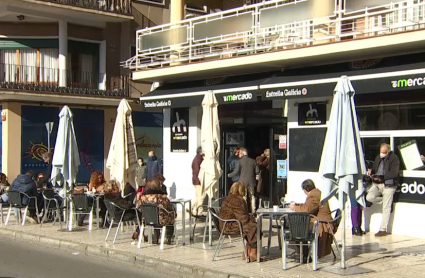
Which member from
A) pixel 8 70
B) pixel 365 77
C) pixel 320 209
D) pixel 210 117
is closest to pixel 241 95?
pixel 210 117

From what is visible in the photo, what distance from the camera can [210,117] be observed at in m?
12.1

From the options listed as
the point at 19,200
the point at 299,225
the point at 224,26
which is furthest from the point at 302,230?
the point at 19,200

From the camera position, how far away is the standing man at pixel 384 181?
12117 mm

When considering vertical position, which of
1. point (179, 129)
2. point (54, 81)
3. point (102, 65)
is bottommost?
point (179, 129)

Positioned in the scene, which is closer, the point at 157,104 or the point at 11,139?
the point at 157,104

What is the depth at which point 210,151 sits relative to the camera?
468 inches

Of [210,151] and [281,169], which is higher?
[210,151]

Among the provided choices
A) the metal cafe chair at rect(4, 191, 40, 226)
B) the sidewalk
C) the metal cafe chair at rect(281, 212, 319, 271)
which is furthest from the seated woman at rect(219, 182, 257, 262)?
the metal cafe chair at rect(4, 191, 40, 226)

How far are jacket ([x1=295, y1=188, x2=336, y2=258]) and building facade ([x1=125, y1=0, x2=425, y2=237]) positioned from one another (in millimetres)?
3370

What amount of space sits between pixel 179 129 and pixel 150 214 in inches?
285

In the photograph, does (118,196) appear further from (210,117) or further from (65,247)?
(210,117)

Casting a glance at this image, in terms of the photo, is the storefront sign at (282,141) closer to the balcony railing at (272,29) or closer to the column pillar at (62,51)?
the balcony railing at (272,29)

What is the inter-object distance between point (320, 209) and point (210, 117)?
11.5 ft

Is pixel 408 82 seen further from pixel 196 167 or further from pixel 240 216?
pixel 196 167
